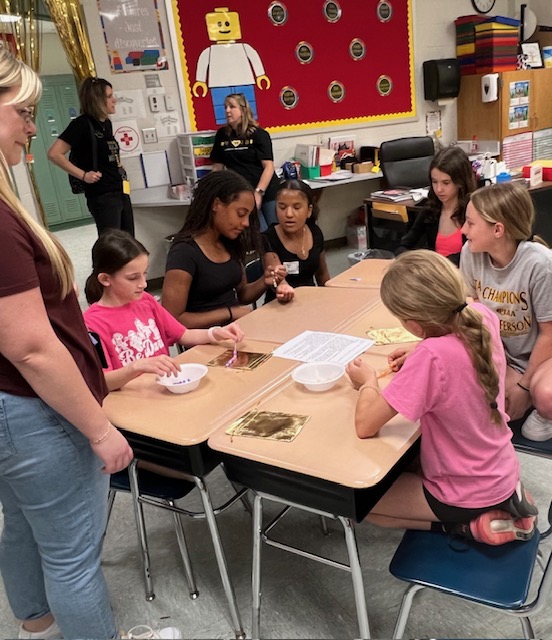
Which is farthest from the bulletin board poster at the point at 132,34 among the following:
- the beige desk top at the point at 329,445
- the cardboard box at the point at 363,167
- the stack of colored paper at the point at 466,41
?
the beige desk top at the point at 329,445

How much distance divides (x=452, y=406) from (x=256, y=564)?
674 mm

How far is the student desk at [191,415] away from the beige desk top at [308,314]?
0.28m

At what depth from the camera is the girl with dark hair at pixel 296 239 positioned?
2.59 metres

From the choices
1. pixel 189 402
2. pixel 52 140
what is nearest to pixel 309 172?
pixel 189 402

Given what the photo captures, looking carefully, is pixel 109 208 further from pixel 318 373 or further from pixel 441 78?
pixel 441 78

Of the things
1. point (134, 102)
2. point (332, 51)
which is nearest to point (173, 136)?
point (134, 102)

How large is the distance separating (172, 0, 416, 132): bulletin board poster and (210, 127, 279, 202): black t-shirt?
1.52 feet

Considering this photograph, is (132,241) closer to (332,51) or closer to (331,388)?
(331,388)

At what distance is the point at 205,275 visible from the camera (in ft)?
7.40

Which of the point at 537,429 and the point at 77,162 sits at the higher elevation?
the point at 77,162

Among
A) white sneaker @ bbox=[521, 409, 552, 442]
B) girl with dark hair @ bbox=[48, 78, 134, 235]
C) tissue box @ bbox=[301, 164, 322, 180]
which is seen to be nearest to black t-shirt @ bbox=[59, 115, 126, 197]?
girl with dark hair @ bbox=[48, 78, 134, 235]

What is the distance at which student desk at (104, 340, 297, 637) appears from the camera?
139 centimetres

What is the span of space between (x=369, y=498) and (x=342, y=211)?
4.81 meters

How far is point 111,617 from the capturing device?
51.8 inches
